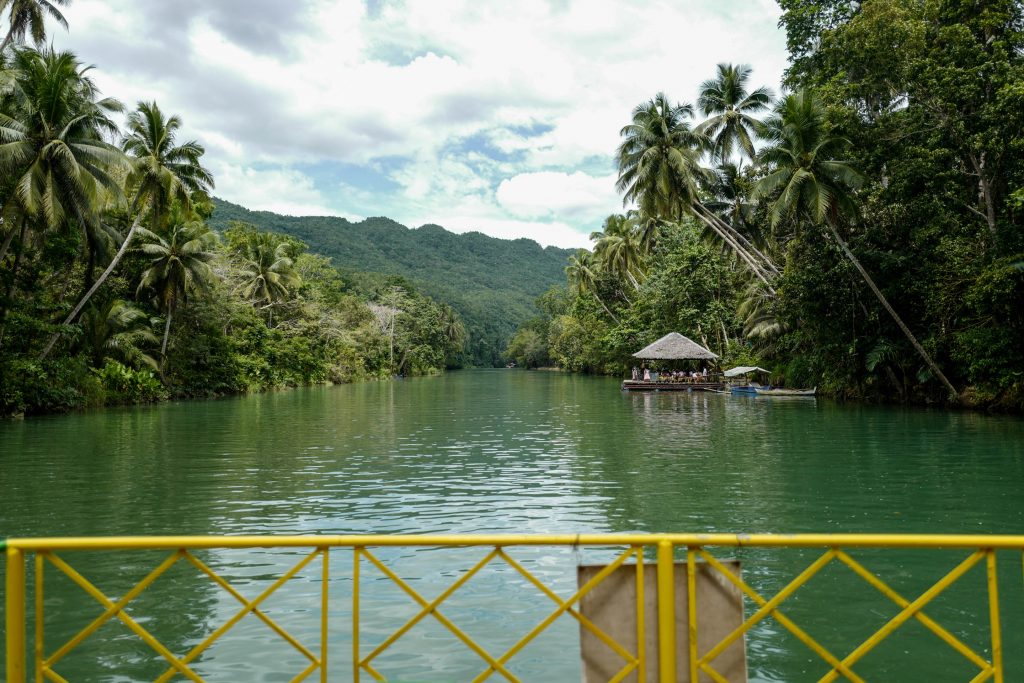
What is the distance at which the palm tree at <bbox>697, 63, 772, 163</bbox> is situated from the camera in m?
36.8

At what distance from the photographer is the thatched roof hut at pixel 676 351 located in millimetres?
39750

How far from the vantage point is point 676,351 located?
40.0 metres

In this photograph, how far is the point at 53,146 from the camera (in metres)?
22.4

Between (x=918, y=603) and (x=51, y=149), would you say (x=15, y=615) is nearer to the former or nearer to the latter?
(x=918, y=603)

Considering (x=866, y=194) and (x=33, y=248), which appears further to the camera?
(x=866, y=194)

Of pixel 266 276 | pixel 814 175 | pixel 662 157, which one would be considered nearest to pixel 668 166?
pixel 662 157

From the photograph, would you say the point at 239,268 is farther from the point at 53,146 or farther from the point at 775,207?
the point at 775,207

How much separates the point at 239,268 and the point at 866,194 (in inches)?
1415

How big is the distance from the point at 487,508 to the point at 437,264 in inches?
6472

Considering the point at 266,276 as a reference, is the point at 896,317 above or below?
below

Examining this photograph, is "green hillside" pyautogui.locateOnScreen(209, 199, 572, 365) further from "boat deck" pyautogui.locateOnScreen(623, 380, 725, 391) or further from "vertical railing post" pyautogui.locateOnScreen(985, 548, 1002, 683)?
"vertical railing post" pyautogui.locateOnScreen(985, 548, 1002, 683)

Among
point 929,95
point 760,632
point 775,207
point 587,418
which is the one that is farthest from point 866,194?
point 760,632

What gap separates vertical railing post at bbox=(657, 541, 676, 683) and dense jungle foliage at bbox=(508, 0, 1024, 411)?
17.6 m

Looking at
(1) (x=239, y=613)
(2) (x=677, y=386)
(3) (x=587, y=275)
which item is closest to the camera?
(1) (x=239, y=613)
